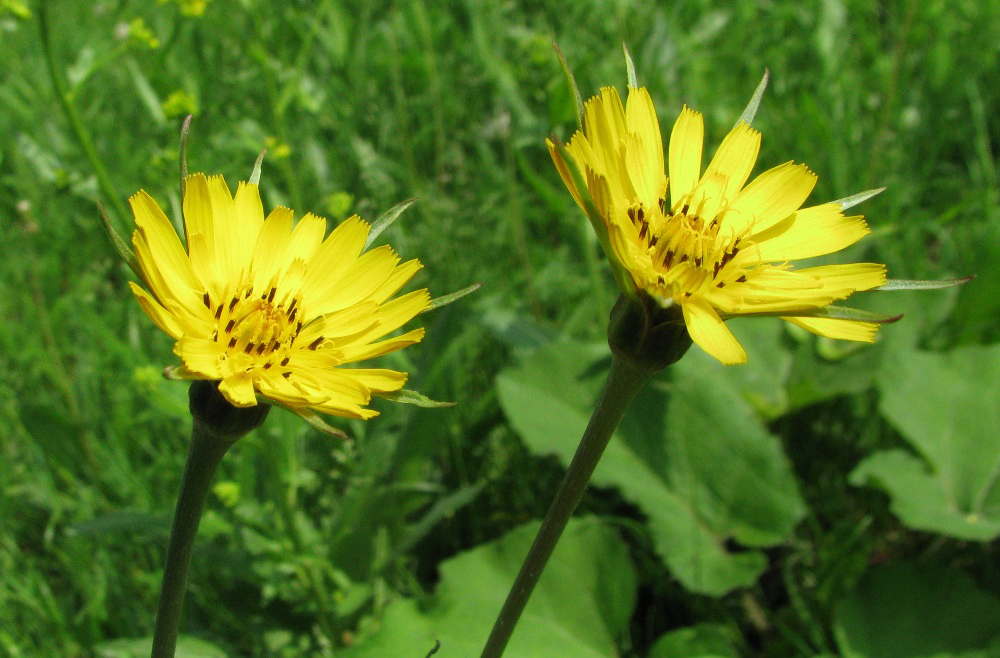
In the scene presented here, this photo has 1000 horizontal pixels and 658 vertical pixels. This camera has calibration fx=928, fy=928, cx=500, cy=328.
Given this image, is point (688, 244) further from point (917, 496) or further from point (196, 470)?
point (917, 496)

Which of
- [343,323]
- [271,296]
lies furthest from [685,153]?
[271,296]

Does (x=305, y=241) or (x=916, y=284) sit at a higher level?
(x=305, y=241)

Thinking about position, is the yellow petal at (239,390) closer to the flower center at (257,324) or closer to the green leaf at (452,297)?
the flower center at (257,324)

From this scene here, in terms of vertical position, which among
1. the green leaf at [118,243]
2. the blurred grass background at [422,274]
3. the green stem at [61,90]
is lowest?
the blurred grass background at [422,274]

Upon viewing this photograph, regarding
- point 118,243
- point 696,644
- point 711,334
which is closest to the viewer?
point 118,243

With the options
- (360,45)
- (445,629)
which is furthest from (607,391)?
(360,45)

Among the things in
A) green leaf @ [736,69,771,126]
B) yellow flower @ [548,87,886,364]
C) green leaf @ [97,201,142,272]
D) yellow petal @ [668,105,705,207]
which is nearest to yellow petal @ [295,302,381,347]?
green leaf @ [97,201,142,272]

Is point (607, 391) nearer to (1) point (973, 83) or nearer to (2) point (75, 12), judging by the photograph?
(1) point (973, 83)

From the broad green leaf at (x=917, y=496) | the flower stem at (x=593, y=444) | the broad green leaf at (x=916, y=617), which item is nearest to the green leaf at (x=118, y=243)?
the flower stem at (x=593, y=444)
